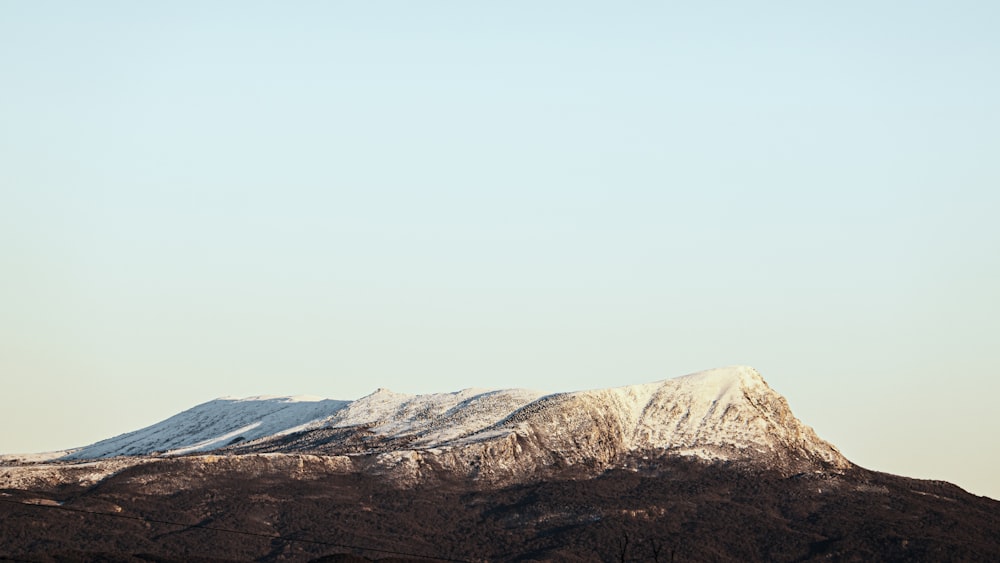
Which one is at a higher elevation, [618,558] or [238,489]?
[238,489]

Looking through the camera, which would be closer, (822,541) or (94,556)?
(94,556)

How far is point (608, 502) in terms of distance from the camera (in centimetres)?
19738

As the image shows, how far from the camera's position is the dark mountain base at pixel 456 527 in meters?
179

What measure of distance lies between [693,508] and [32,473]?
85846 mm

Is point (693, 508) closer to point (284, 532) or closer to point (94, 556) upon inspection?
point (284, 532)

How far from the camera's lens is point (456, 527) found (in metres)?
192

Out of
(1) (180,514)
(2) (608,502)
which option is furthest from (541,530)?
(1) (180,514)

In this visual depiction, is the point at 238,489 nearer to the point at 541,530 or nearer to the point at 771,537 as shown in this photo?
the point at 541,530

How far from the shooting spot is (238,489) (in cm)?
19850

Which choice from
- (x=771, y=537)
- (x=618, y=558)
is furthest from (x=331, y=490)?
(x=771, y=537)

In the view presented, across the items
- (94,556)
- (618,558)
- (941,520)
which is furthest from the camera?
(941,520)

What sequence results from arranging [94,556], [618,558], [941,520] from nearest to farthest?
1. [94,556]
2. [618,558]
3. [941,520]

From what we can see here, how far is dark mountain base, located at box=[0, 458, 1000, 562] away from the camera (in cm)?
17875

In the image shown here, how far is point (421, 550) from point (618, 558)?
23403 millimetres
